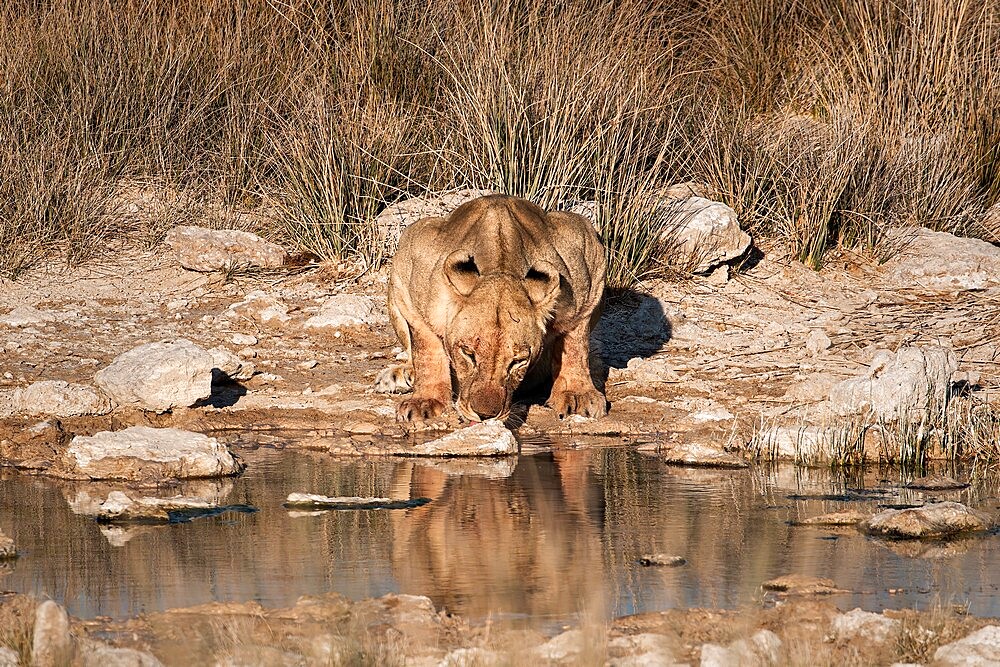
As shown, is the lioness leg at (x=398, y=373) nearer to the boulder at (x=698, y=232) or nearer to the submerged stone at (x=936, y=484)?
the boulder at (x=698, y=232)

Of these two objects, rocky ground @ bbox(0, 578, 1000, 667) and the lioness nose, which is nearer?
rocky ground @ bbox(0, 578, 1000, 667)

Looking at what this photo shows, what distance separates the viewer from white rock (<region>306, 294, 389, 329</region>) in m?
11.0

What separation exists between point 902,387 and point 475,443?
2477 millimetres

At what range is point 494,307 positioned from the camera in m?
7.95

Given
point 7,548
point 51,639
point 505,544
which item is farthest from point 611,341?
point 51,639

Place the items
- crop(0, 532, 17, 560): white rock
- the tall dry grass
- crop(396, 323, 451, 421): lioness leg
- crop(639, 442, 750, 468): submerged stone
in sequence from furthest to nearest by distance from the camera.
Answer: the tall dry grass → crop(396, 323, 451, 421): lioness leg → crop(639, 442, 750, 468): submerged stone → crop(0, 532, 17, 560): white rock

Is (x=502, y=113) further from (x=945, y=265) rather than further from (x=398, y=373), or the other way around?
(x=945, y=265)

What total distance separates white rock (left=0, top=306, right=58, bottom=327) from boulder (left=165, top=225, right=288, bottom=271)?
152 cm

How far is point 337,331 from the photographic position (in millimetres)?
10945

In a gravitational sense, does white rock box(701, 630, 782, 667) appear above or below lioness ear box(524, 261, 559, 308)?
below

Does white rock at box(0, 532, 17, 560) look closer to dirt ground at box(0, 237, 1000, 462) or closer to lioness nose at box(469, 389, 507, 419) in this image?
dirt ground at box(0, 237, 1000, 462)

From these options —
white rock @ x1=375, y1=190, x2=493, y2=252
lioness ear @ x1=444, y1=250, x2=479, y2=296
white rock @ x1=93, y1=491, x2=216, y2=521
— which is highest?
white rock @ x1=375, y1=190, x2=493, y2=252

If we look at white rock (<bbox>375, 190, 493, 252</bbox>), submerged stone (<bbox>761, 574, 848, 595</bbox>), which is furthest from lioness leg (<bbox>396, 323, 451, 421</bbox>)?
submerged stone (<bbox>761, 574, 848, 595</bbox>)

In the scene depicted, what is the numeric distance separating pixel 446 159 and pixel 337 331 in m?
2.30
